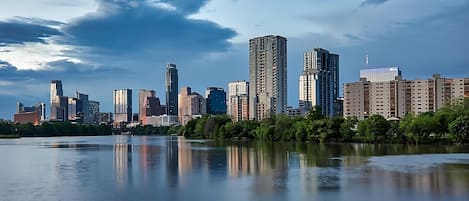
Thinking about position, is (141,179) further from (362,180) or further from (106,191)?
(362,180)

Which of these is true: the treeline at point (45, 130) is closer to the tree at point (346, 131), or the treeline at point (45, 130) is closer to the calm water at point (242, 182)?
the tree at point (346, 131)

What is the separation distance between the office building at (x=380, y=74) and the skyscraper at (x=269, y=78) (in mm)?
35936

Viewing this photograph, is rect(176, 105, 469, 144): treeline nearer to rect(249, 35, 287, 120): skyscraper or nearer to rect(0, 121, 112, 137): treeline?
rect(0, 121, 112, 137): treeline

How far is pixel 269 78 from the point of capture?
623 feet

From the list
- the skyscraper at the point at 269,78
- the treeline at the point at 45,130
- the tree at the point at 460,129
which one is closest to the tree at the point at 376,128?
the tree at the point at 460,129


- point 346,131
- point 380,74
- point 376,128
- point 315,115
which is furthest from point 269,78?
point 376,128

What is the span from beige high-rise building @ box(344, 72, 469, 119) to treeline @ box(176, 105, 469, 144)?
153 ft

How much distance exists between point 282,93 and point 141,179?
16154cm

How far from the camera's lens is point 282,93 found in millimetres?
185750

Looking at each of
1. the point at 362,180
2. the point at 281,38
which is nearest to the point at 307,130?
the point at 362,180

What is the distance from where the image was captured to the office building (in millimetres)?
146212

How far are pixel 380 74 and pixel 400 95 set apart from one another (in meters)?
20.7

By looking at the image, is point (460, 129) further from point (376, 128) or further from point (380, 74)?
point (380, 74)

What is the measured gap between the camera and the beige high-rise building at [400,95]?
405 feet
